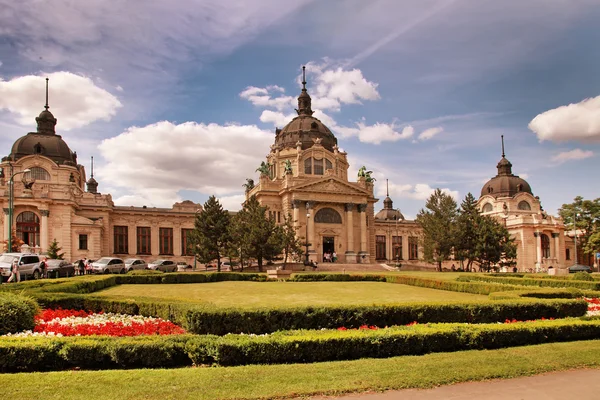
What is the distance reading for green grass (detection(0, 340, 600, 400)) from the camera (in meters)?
8.59

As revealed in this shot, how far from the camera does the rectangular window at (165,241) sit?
71.9 m

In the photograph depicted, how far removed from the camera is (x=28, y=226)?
55.1 meters

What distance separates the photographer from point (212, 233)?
2174 inches

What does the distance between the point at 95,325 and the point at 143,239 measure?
194ft

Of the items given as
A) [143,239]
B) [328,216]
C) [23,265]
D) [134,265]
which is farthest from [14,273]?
[328,216]

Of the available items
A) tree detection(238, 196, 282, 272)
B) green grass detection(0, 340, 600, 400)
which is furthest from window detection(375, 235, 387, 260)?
green grass detection(0, 340, 600, 400)

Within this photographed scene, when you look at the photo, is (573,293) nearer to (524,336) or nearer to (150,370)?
(524,336)

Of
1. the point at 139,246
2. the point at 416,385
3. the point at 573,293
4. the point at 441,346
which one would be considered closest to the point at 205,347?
the point at 416,385

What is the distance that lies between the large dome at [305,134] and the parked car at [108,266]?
38583 mm

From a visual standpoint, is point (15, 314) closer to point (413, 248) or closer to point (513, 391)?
Answer: point (513, 391)

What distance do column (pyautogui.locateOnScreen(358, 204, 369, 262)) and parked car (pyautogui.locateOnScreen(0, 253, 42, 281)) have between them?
45079 millimetres

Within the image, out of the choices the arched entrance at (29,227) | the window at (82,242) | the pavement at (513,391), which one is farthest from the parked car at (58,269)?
the pavement at (513,391)

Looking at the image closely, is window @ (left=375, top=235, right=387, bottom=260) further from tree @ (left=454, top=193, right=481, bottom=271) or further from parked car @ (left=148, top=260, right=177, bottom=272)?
parked car @ (left=148, top=260, right=177, bottom=272)

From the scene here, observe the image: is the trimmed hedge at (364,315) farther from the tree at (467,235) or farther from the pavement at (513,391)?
the tree at (467,235)
